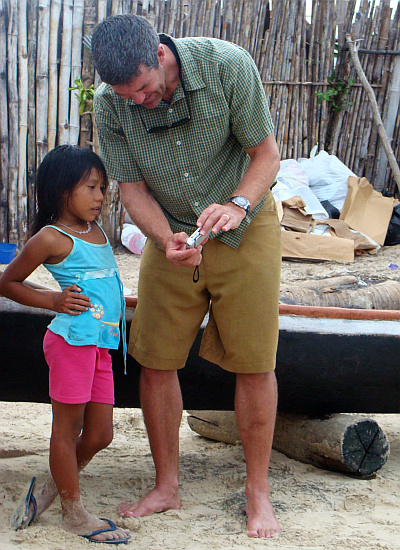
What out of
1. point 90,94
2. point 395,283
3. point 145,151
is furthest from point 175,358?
point 90,94

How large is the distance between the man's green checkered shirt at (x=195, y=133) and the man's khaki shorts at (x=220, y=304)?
84mm

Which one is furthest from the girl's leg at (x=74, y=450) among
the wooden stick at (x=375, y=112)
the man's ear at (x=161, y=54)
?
the wooden stick at (x=375, y=112)

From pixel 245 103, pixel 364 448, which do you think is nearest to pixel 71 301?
pixel 245 103

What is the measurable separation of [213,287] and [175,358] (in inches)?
12.4

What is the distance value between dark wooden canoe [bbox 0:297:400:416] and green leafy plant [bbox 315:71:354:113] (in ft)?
17.9

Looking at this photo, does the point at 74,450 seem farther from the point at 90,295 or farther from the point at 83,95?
the point at 83,95

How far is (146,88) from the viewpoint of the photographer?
78.2 inches

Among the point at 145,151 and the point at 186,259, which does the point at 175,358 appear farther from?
the point at 145,151

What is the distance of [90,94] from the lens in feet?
20.2

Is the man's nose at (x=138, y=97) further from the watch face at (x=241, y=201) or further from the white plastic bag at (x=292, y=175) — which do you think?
the white plastic bag at (x=292, y=175)

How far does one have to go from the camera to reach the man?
210 cm

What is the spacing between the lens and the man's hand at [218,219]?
1971 millimetres

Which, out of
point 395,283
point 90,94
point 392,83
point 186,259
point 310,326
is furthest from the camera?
point 392,83

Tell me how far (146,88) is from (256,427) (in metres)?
1.27
